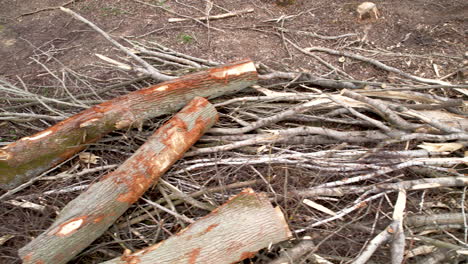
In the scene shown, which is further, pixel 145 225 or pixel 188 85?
pixel 188 85

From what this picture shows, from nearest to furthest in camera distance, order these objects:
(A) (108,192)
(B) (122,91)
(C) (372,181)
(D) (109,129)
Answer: (A) (108,192), (C) (372,181), (D) (109,129), (B) (122,91)

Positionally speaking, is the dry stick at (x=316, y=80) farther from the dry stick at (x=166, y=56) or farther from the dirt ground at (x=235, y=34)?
the dry stick at (x=166, y=56)

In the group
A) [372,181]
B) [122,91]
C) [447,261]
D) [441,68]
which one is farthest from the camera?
[441,68]

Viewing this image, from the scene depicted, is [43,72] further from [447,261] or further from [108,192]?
[447,261]

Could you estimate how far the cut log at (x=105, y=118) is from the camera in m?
2.78

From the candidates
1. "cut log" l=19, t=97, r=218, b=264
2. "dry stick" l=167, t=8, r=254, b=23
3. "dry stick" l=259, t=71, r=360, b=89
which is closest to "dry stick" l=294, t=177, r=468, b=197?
"cut log" l=19, t=97, r=218, b=264

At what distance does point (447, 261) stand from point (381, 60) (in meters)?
2.56

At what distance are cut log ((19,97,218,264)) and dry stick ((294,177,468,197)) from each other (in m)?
1.06

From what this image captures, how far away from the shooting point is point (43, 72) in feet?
13.4

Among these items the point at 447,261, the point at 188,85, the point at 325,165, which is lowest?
the point at 447,261

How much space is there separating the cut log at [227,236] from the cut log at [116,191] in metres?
0.32

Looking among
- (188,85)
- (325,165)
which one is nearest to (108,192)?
(188,85)

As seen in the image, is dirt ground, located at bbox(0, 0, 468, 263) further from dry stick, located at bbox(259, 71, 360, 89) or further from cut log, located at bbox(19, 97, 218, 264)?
cut log, located at bbox(19, 97, 218, 264)

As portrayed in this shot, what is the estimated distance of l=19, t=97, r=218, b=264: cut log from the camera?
2.24m
